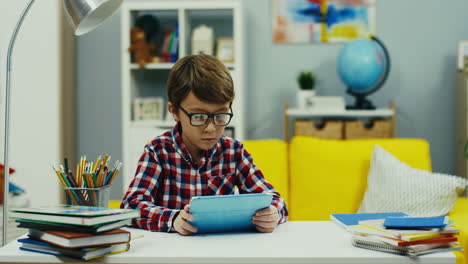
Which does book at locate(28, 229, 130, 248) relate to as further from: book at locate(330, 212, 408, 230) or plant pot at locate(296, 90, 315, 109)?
plant pot at locate(296, 90, 315, 109)

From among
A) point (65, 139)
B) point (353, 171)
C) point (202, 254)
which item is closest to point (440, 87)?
point (353, 171)

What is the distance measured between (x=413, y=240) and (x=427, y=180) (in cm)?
145

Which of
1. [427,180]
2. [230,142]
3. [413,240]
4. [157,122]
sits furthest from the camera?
[157,122]

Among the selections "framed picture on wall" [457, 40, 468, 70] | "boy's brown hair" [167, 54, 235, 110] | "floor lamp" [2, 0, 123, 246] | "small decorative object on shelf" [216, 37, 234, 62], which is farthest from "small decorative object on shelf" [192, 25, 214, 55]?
"boy's brown hair" [167, 54, 235, 110]

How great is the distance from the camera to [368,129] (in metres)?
3.33

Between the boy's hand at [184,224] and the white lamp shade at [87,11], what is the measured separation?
682mm

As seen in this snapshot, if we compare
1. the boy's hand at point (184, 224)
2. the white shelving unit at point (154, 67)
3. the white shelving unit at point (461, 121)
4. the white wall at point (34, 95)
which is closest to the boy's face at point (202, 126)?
the boy's hand at point (184, 224)

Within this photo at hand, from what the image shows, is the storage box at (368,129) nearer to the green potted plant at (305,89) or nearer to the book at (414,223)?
the green potted plant at (305,89)

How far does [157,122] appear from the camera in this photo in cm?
344

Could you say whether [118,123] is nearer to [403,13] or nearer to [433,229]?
[403,13]

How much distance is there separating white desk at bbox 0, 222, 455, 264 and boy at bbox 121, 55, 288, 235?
0.48 ft

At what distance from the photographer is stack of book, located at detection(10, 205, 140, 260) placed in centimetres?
110

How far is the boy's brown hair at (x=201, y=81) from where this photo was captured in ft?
5.00

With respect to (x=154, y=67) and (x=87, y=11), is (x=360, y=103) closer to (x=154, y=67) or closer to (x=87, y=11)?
(x=154, y=67)
